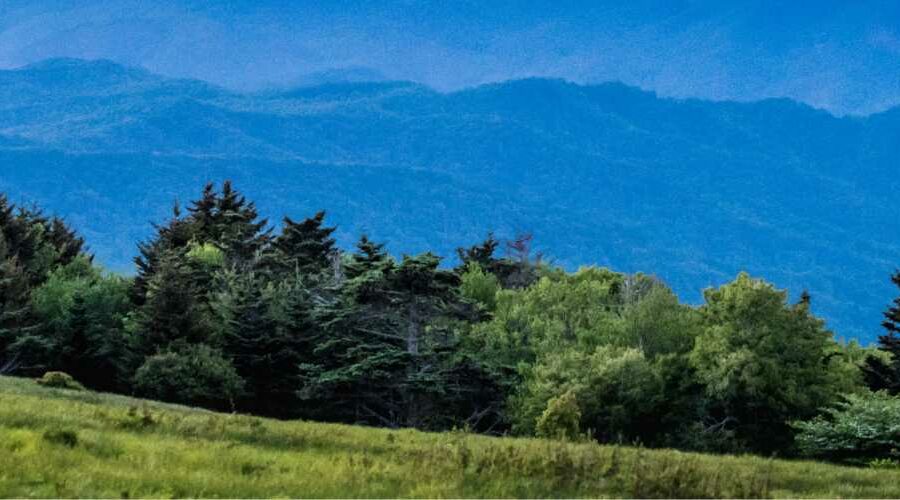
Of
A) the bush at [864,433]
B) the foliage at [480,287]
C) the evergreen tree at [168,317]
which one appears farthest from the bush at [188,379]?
the bush at [864,433]

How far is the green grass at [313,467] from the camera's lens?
14.0m

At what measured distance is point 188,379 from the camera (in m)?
60.9

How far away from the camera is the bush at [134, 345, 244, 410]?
60.8 m

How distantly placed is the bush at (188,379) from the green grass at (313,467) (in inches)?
1556

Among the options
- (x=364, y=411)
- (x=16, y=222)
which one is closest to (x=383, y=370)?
(x=364, y=411)

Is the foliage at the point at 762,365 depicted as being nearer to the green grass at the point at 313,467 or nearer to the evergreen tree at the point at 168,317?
the evergreen tree at the point at 168,317

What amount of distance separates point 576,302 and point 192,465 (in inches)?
2770

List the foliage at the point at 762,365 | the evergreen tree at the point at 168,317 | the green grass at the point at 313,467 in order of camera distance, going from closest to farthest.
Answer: the green grass at the point at 313,467, the foliage at the point at 762,365, the evergreen tree at the point at 168,317

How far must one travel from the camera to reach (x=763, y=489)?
17.1 metres

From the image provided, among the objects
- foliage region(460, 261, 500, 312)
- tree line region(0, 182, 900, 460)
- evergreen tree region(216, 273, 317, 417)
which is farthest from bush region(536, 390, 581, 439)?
foliage region(460, 261, 500, 312)

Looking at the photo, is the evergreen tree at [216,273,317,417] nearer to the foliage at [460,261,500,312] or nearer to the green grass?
the foliage at [460,261,500,312]

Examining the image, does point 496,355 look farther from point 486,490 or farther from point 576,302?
point 486,490

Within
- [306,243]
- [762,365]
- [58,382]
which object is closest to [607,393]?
[762,365]

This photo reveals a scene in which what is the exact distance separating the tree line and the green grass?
130ft
